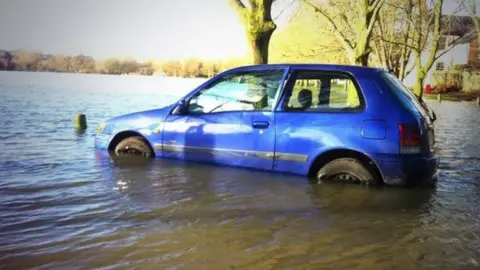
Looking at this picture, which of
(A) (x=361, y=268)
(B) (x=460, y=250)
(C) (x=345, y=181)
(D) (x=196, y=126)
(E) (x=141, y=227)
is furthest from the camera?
(D) (x=196, y=126)

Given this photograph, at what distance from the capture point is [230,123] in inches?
232

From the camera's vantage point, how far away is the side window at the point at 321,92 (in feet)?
17.8

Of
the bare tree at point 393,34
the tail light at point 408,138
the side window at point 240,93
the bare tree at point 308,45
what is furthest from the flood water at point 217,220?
the bare tree at point 393,34

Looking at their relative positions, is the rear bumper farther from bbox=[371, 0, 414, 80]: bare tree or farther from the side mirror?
bbox=[371, 0, 414, 80]: bare tree

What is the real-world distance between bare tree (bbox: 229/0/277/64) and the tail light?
23.4ft

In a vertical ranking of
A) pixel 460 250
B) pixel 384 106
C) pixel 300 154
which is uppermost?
pixel 384 106

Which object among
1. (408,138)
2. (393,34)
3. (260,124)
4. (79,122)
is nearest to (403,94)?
(408,138)

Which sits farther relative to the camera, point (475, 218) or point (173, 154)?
point (173, 154)

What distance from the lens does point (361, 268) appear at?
3.30 meters

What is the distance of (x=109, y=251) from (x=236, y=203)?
1.65 meters


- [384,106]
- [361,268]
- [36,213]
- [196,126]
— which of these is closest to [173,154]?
[196,126]

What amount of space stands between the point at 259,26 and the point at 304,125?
6.75 meters

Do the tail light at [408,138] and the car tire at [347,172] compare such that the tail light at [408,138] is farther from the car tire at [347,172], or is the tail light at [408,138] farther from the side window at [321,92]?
the side window at [321,92]

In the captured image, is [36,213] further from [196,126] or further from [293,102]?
[293,102]
